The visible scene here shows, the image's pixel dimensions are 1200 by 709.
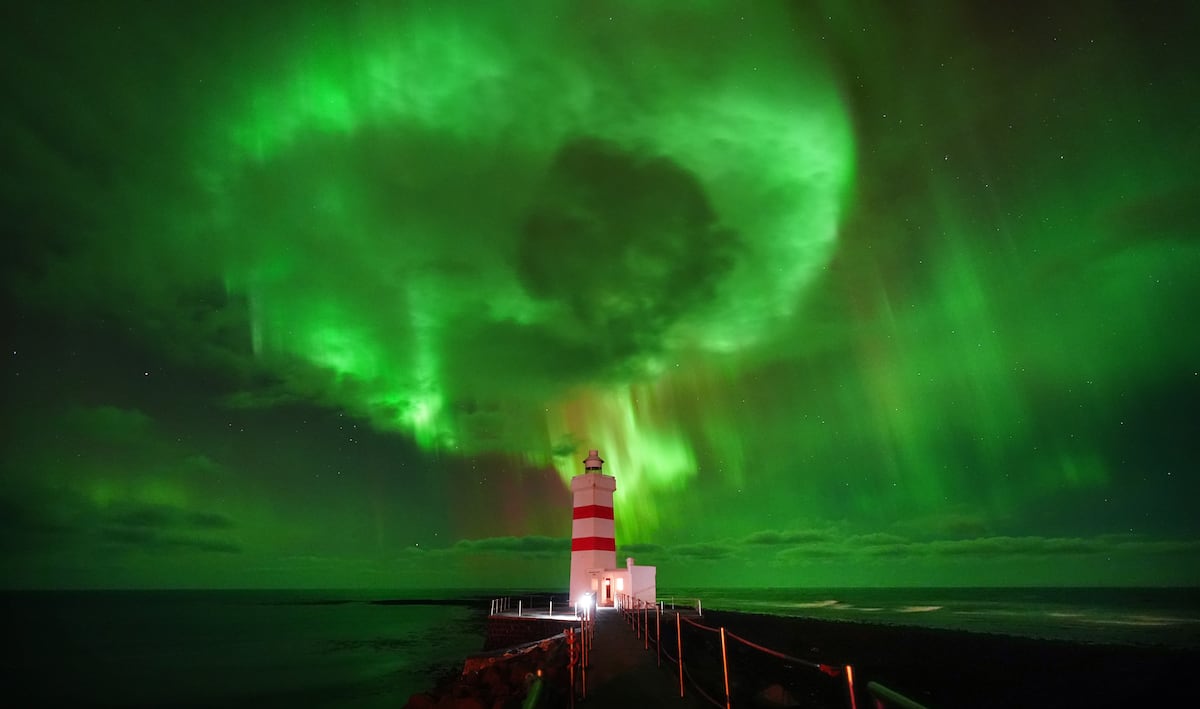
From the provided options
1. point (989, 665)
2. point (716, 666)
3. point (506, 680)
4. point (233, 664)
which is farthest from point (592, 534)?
point (233, 664)

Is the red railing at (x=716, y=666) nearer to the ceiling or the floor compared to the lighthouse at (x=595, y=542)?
nearer to the floor

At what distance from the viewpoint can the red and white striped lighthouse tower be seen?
28.4m

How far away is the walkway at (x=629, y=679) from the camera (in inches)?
374

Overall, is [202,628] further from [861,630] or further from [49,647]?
[861,630]

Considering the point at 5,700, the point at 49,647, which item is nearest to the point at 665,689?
the point at 5,700

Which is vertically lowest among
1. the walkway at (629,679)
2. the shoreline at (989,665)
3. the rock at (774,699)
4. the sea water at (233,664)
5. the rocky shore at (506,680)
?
the sea water at (233,664)

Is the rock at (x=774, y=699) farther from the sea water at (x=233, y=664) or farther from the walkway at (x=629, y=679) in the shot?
the sea water at (x=233, y=664)

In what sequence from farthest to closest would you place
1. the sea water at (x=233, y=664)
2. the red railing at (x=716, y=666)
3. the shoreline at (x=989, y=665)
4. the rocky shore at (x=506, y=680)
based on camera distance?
the sea water at (x=233, y=664) < the shoreline at (x=989, y=665) < the rocky shore at (x=506, y=680) < the red railing at (x=716, y=666)

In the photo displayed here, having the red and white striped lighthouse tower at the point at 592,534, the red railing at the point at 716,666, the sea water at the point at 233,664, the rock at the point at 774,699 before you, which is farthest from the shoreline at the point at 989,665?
the sea water at the point at 233,664

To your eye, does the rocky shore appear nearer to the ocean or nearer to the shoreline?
the shoreline

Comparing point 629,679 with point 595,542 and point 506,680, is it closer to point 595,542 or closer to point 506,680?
point 506,680

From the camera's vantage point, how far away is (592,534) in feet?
93.2

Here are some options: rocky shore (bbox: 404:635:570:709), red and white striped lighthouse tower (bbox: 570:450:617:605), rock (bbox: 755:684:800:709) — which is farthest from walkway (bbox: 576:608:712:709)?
red and white striped lighthouse tower (bbox: 570:450:617:605)

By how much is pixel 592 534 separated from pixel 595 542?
1.23 feet
